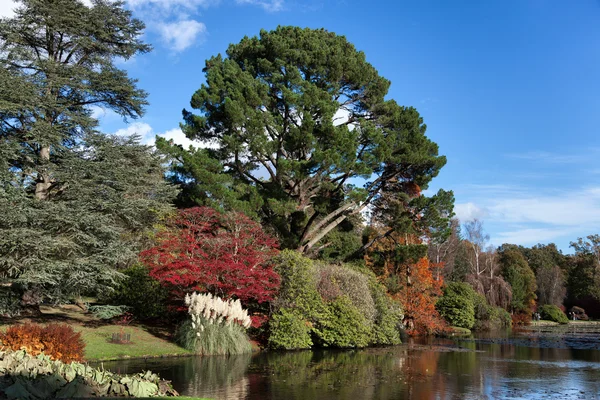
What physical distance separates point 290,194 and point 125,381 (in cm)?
1995

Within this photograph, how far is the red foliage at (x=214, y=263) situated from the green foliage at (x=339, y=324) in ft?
8.95

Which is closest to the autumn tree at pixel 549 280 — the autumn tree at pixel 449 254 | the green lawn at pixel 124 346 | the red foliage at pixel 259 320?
the autumn tree at pixel 449 254

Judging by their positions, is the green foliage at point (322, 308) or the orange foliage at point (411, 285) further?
the orange foliage at point (411, 285)

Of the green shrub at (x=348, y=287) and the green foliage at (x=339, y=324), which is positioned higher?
the green shrub at (x=348, y=287)

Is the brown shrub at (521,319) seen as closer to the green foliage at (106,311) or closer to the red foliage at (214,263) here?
the red foliage at (214,263)

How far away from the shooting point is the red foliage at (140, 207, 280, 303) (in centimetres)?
1847

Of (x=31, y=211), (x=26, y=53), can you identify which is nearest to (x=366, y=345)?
(x=31, y=211)

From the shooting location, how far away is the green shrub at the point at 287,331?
2011cm

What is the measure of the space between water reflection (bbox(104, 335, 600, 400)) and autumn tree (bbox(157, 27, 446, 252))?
8.81 m

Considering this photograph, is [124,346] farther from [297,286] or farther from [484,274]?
[484,274]

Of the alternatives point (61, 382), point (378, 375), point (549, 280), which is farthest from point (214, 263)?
point (549, 280)

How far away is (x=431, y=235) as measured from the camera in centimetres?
2708

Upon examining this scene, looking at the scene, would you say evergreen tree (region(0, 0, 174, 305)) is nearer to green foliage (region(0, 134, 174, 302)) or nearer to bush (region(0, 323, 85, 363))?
green foliage (region(0, 134, 174, 302))

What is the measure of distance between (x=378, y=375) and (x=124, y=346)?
8.52 metres
